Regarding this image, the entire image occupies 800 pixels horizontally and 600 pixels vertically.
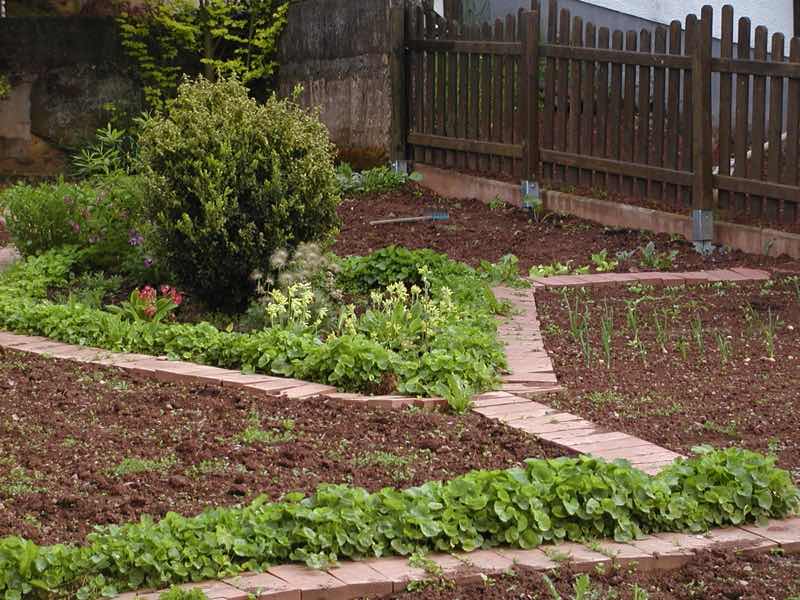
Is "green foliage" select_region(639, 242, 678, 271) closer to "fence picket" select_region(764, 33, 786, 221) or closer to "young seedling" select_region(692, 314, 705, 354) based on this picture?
"fence picket" select_region(764, 33, 786, 221)

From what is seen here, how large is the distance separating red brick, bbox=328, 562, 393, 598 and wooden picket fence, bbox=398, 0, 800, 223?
235 inches

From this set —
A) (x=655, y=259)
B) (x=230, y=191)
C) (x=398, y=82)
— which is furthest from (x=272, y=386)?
(x=398, y=82)

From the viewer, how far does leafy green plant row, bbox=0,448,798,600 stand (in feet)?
11.5

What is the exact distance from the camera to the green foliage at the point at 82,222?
26.7ft

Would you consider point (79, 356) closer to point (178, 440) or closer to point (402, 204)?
point (178, 440)

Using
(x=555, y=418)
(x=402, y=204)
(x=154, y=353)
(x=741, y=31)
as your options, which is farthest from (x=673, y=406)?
(x=402, y=204)

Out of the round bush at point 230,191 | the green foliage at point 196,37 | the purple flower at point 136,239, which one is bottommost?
the purple flower at point 136,239

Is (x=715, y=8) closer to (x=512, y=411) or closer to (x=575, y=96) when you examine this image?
(x=575, y=96)

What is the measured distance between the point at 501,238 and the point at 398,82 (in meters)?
3.27

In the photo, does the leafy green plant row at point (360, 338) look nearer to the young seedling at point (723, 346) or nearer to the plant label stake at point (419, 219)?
the young seedling at point (723, 346)

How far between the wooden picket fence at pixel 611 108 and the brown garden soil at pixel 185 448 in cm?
463

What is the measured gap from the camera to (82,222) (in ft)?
27.3

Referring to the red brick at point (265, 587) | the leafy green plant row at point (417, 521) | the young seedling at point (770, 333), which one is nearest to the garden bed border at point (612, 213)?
the young seedling at point (770, 333)

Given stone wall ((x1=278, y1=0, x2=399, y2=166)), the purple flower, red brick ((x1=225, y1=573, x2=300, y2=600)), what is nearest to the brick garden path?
red brick ((x1=225, y1=573, x2=300, y2=600))
